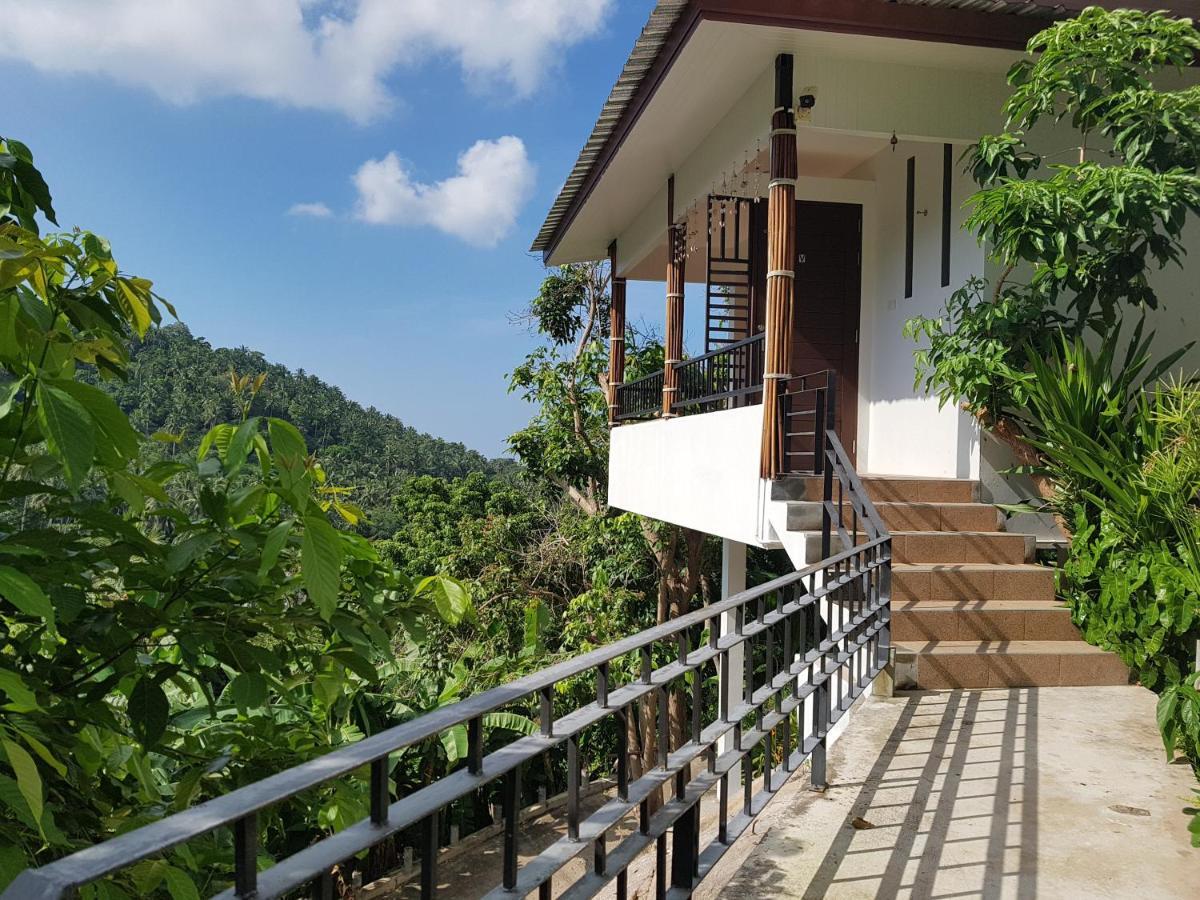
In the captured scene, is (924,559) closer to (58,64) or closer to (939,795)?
(939,795)

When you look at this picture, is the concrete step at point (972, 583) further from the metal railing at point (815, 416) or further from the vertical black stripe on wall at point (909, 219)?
the vertical black stripe on wall at point (909, 219)

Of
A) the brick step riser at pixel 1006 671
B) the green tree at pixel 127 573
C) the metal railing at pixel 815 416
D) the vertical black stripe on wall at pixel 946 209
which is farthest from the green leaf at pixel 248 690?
the vertical black stripe on wall at pixel 946 209

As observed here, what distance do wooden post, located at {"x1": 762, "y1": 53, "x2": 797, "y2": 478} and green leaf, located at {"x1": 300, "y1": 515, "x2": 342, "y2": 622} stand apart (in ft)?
16.0

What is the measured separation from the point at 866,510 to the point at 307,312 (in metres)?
76.9

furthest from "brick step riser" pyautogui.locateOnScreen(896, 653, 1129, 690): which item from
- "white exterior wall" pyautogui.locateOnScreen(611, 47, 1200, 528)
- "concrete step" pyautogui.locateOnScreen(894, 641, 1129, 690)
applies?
"white exterior wall" pyautogui.locateOnScreen(611, 47, 1200, 528)

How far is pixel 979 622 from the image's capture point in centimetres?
568

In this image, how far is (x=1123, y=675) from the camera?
552 centimetres

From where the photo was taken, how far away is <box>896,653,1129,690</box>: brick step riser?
17.4ft

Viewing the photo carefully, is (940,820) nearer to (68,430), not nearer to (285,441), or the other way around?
(285,441)

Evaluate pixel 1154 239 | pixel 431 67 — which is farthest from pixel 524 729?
pixel 431 67

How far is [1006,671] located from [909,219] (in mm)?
4353

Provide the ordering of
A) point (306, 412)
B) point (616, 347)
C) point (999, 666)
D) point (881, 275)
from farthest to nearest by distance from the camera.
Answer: point (306, 412) → point (616, 347) → point (881, 275) → point (999, 666)

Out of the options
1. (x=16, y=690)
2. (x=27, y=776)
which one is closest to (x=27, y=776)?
(x=27, y=776)

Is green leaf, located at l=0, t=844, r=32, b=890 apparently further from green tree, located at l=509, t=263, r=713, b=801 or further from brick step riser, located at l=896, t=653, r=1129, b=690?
green tree, located at l=509, t=263, r=713, b=801
